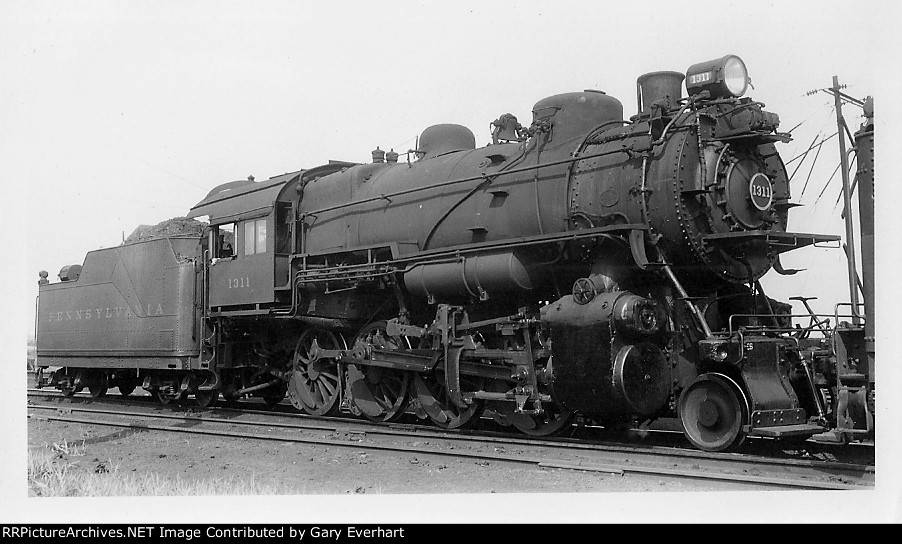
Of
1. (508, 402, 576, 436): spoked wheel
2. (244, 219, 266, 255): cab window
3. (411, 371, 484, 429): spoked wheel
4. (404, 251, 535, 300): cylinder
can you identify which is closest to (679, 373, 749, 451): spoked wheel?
→ (508, 402, 576, 436): spoked wheel

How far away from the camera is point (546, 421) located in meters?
9.38

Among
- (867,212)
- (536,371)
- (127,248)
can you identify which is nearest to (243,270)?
(127,248)

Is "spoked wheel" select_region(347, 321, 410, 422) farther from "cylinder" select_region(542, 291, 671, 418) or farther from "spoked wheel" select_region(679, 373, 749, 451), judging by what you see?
"spoked wheel" select_region(679, 373, 749, 451)

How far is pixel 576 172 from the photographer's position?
8.85 metres

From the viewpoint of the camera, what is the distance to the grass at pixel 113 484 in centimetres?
729

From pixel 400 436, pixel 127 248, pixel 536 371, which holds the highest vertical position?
pixel 127 248

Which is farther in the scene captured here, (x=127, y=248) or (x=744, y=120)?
(x=127, y=248)

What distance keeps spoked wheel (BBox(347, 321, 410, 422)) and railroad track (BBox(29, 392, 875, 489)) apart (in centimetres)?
24

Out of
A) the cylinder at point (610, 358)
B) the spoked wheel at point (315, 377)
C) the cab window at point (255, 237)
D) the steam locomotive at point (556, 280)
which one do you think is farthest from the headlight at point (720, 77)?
the cab window at point (255, 237)

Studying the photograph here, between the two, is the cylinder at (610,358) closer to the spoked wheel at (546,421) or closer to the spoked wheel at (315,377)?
the spoked wheel at (546,421)

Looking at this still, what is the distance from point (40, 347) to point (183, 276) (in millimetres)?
5229

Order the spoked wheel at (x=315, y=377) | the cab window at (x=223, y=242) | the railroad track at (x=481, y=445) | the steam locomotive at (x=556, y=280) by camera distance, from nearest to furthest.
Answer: the railroad track at (x=481, y=445) < the steam locomotive at (x=556, y=280) < the spoked wheel at (x=315, y=377) < the cab window at (x=223, y=242)

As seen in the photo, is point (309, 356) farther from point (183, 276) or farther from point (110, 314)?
point (110, 314)

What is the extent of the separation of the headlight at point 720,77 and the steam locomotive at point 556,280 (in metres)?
0.02
